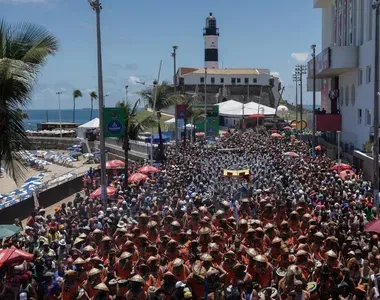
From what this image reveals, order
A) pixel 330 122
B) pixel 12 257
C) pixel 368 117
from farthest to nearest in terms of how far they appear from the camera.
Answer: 1. pixel 330 122
2. pixel 368 117
3. pixel 12 257

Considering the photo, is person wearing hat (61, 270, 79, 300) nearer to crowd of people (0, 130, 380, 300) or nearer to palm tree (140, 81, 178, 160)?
crowd of people (0, 130, 380, 300)

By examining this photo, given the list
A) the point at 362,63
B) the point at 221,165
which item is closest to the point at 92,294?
the point at 221,165

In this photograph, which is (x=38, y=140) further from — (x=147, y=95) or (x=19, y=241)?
(x=19, y=241)

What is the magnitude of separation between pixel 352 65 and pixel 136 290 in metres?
31.7

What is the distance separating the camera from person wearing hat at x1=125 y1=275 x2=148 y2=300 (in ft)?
24.9

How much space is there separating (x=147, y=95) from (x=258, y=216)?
65.9 feet

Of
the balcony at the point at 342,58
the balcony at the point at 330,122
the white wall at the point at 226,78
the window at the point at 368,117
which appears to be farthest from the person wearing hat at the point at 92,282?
the white wall at the point at 226,78

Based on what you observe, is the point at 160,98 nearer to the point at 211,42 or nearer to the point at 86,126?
the point at 86,126

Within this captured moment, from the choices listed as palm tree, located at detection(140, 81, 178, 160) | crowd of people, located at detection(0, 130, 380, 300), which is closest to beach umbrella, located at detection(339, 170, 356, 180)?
crowd of people, located at detection(0, 130, 380, 300)

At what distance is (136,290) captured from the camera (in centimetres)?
763

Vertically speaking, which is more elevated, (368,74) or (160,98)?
(368,74)

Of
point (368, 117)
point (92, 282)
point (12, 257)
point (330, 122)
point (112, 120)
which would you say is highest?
point (112, 120)

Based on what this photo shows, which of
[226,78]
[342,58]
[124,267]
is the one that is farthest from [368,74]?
[226,78]

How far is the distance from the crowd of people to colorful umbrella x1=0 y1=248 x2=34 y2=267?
122 mm
